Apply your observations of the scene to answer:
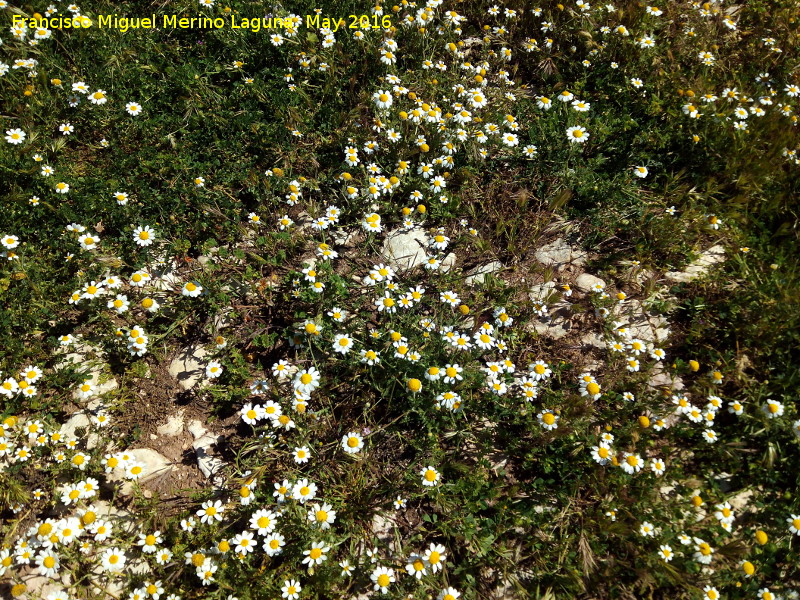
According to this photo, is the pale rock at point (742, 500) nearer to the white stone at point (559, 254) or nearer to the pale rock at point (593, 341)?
the pale rock at point (593, 341)

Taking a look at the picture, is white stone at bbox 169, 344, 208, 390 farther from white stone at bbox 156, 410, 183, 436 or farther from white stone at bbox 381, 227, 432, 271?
white stone at bbox 381, 227, 432, 271

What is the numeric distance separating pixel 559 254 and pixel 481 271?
73 centimetres

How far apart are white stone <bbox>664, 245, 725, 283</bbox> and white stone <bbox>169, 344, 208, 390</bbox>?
3.86 meters

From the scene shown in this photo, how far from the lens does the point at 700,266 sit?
428 centimetres

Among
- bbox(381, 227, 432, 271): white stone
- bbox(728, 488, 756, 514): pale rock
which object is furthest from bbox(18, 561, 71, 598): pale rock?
bbox(728, 488, 756, 514): pale rock

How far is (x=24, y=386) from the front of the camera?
3555 millimetres

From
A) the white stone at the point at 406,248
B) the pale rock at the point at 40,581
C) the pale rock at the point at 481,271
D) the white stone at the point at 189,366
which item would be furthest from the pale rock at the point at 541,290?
the pale rock at the point at 40,581

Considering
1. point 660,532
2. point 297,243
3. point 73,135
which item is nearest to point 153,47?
point 73,135

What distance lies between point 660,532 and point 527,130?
3.57m

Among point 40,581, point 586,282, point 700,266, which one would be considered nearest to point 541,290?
point 586,282

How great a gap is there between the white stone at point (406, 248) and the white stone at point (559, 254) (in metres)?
1.00

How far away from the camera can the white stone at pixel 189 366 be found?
386 cm

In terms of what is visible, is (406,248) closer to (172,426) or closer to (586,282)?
(586,282)

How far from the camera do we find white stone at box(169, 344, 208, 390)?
3.86 m
